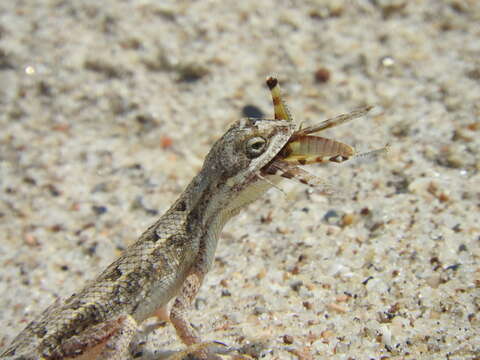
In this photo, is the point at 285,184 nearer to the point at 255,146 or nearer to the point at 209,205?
the point at 209,205

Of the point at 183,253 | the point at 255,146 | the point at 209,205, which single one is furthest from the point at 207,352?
the point at 255,146

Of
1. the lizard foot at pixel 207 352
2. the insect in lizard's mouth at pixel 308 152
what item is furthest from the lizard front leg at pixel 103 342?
the insect in lizard's mouth at pixel 308 152

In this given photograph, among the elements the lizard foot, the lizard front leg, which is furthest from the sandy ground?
the lizard front leg

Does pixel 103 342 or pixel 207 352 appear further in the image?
pixel 103 342

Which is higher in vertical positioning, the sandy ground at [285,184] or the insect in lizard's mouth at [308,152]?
the insect in lizard's mouth at [308,152]

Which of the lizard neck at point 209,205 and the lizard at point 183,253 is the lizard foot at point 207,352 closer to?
the lizard at point 183,253

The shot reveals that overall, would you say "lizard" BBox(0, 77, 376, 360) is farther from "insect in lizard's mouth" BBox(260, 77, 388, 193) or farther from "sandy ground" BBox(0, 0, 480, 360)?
"sandy ground" BBox(0, 0, 480, 360)
